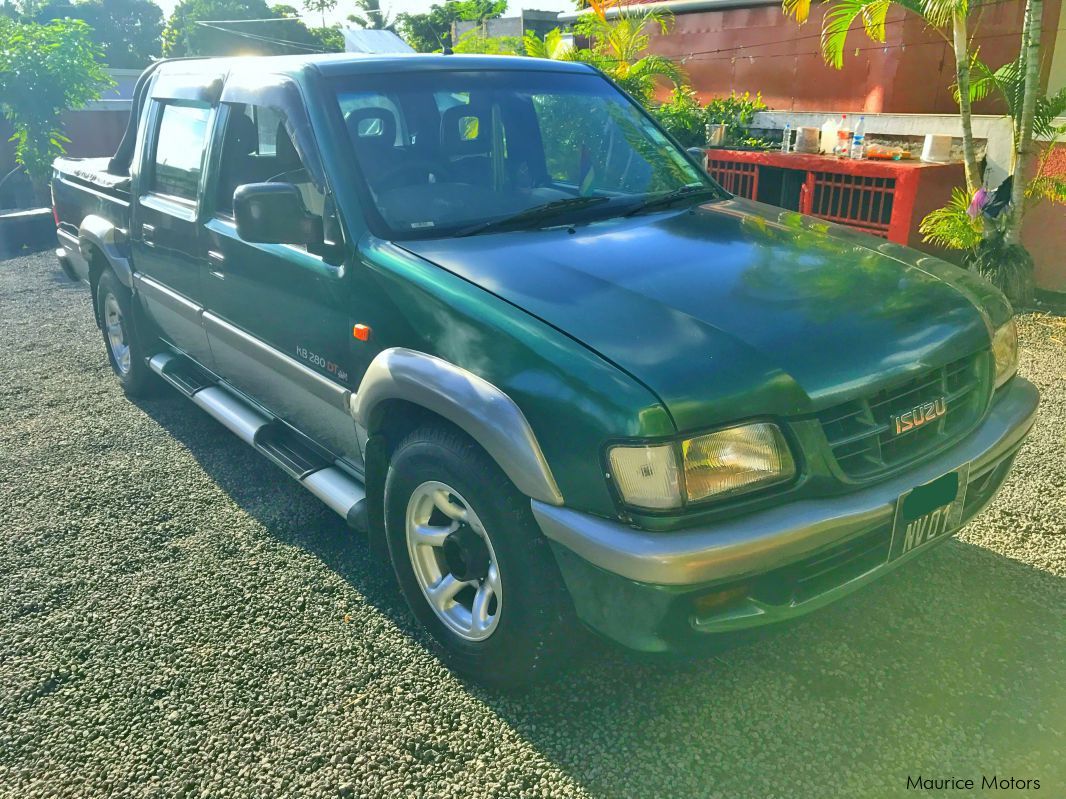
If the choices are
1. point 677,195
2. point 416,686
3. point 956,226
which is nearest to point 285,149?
point 677,195

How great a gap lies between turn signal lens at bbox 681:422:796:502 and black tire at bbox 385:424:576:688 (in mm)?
471

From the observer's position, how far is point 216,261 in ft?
12.2

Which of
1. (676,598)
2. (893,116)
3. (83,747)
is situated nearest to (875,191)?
(893,116)

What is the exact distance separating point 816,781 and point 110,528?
10.1ft

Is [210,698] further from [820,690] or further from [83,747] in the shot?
[820,690]

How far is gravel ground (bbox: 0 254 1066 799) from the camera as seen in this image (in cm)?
235

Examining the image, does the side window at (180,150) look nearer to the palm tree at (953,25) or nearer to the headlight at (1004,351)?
the headlight at (1004,351)

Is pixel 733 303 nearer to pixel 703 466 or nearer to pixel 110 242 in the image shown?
pixel 703 466

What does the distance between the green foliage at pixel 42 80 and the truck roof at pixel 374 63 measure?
10742 mm

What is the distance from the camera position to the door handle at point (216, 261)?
3.67 m

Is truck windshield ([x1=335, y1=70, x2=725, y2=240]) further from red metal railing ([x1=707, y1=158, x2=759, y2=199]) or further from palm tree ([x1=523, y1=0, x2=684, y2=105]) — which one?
palm tree ([x1=523, y1=0, x2=684, y2=105])

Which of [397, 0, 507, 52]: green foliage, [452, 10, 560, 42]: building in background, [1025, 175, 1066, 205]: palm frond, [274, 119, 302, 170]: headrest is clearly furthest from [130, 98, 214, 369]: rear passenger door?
[397, 0, 507, 52]: green foliage

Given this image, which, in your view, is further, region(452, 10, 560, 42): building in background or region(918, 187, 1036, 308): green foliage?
region(452, 10, 560, 42): building in background

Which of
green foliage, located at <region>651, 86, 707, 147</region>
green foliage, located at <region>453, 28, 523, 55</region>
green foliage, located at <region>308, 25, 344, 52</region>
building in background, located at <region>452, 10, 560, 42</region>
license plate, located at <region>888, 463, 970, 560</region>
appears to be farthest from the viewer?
green foliage, located at <region>308, 25, 344, 52</region>
